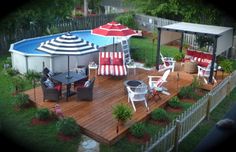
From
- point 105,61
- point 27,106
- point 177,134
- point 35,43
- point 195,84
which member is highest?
point 35,43

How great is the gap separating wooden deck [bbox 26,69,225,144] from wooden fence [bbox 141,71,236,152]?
1.05 meters

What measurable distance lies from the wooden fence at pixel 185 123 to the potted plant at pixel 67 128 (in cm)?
179

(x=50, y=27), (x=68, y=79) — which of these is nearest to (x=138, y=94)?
(x=68, y=79)

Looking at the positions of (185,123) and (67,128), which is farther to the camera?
(67,128)

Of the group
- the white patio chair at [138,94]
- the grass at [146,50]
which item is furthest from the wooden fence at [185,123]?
the grass at [146,50]

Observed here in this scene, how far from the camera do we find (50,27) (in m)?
18.0

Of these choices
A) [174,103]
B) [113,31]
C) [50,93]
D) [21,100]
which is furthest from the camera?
[113,31]

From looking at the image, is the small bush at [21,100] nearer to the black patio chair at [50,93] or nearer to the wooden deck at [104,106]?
the wooden deck at [104,106]

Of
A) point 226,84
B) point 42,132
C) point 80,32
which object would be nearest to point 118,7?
point 80,32

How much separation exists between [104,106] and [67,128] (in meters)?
1.92

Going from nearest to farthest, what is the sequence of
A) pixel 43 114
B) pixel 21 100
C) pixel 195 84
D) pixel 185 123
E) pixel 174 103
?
1. pixel 185 123
2. pixel 43 114
3. pixel 21 100
4. pixel 174 103
5. pixel 195 84

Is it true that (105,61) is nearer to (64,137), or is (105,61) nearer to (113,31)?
(113,31)

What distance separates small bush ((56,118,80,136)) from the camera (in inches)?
303

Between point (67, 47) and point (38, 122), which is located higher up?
point (67, 47)
